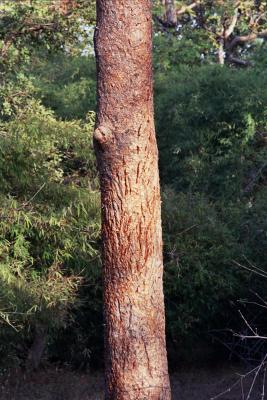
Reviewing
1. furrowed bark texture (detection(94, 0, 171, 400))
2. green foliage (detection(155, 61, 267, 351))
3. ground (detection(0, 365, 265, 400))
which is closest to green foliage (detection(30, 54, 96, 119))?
green foliage (detection(155, 61, 267, 351))

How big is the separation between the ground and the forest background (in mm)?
283

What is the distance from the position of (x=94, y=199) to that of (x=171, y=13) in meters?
11.6

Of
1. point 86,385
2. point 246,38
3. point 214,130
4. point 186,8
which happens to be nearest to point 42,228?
point 86,385

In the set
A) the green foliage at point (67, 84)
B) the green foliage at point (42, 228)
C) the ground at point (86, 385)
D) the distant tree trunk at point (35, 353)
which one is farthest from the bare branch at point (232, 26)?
the distant tree trunk at point (35, 353)

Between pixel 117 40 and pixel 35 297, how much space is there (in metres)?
5.35

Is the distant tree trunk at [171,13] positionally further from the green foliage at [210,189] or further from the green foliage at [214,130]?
the green foliage at [214,130]

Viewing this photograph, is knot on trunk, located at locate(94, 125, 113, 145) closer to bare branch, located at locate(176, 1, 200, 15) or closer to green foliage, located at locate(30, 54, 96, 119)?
green foliage, located at locate(30, 54, 96, 119)

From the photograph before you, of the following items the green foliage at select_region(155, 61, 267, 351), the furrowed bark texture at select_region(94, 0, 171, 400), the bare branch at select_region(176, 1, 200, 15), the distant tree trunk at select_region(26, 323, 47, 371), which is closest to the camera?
the furrowed bark texture at select_region(94, 0, 171, 400)

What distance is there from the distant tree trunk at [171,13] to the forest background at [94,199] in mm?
65

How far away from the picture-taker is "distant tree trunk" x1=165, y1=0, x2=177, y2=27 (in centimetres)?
2236

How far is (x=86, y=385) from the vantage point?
46.4 feet

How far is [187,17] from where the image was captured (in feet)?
81.6

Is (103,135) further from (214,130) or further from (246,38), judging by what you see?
(246,38)

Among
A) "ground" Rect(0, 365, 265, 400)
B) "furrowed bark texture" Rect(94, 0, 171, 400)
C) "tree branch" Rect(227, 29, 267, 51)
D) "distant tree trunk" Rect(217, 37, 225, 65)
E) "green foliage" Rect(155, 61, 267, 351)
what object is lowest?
"ground" Rect(0, 365, 265, 400)
